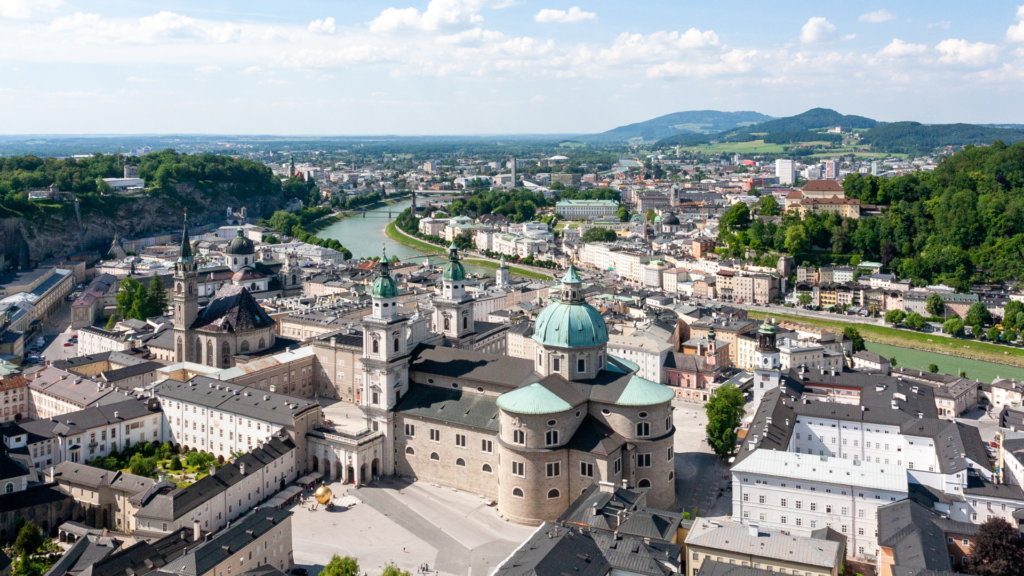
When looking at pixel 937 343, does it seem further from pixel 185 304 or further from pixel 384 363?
pixel 185 304

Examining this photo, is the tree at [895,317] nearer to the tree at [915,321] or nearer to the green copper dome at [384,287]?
the tree at [915,321]

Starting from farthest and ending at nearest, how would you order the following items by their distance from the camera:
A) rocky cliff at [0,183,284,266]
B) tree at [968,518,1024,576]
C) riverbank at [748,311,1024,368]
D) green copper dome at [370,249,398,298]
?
1. rocky cliff at [0,183,284,266]
2. riverbank at [748,311,1024,368]
3. green copper dome at [370,249,398,298]
4. tree at [968,518,1024,576]

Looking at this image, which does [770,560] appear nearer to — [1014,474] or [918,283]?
[1014,474]

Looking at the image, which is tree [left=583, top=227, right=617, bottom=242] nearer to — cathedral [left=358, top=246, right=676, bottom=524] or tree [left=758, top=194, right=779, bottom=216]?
tree [left=758, top=194, right=779, bottom=216]

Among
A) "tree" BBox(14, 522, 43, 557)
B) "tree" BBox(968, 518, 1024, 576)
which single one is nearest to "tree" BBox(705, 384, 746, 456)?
"tree" BBox(968, 518, 1024, 576)

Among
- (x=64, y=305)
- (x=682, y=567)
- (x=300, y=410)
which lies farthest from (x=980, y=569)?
(x=64, y=305)
